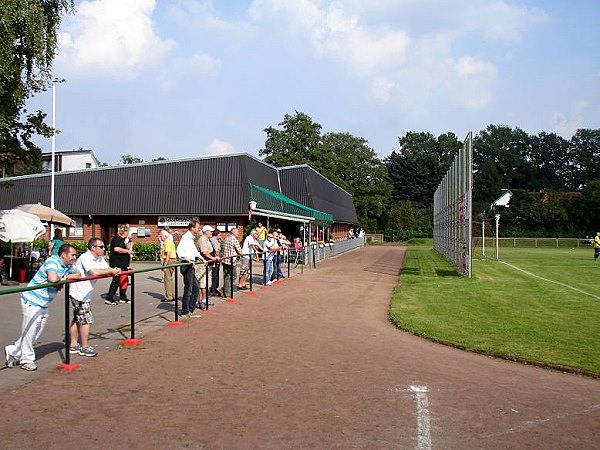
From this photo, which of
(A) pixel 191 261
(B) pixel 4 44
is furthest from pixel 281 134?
(A) pixel 191 261

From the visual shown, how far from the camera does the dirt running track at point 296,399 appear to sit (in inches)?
203

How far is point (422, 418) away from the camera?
5758 millimetres

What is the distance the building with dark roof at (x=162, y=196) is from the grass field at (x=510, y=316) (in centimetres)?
1407

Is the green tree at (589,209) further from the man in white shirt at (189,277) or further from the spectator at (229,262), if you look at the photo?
the man in white shirt at (189,277)

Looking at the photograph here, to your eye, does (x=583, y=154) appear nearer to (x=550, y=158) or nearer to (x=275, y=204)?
(x=550, y=158)

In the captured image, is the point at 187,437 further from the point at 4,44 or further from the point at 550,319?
the point at 4,44

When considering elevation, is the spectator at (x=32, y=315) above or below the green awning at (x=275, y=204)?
below

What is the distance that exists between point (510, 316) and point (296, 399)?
7773 mm

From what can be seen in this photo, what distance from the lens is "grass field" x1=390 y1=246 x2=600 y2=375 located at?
364 inches

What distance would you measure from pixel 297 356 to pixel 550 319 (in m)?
6.34

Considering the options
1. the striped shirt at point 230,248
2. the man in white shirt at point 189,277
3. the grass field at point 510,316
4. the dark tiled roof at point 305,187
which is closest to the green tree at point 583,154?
the dark tiled roof at point 305,187

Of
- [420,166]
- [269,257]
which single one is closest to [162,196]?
[269,257]

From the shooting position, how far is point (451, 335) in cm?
1047

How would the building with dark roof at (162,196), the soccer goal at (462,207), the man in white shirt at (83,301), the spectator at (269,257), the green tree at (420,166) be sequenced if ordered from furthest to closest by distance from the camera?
the green tree at (420,166) → the building with dark roof at (162,196) → the soccer goal at (462,207) → the spectator at (269,257) → the man in white shirt at (83,301)
